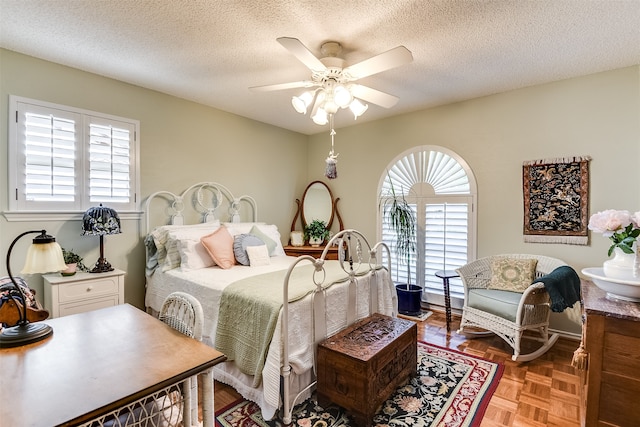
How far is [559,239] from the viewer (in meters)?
3.04

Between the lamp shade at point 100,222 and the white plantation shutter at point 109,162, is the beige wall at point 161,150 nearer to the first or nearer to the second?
the white plantation shutter at point 109,162

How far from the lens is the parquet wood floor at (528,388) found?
6.38 ft

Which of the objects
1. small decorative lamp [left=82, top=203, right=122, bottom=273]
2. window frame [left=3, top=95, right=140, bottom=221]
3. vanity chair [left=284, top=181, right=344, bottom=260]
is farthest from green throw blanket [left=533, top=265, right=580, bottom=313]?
window frame [left=3, top=95, right=140, bottom=221]

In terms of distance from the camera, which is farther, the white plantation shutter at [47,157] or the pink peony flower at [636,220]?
the white plantation shutter at [47,157]

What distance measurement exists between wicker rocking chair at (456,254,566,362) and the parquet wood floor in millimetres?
113

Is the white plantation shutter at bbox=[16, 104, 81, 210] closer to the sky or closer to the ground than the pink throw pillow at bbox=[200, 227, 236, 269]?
closer to the sky

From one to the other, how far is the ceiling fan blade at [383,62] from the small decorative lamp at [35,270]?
1939 millimetres

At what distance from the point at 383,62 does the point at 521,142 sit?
7.24 ft

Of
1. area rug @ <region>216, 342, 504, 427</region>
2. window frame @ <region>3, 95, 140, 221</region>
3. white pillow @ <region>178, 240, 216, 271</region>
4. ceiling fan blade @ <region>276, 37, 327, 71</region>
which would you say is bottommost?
area rug @ <region>216, 342, 504, 427</region>

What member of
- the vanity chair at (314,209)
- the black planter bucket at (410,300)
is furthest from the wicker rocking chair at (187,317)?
the vanity chair at (314,209)

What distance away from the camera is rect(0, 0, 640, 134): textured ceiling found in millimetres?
1931

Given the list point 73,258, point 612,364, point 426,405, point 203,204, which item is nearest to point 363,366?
point 426,405

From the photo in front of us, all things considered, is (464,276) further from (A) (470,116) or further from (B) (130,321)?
(B) (130,321)

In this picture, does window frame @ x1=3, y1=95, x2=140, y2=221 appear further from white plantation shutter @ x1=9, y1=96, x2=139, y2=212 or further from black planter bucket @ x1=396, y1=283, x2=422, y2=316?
black planter bucket @ x1=396, y1=283, x2=422, y2=316
